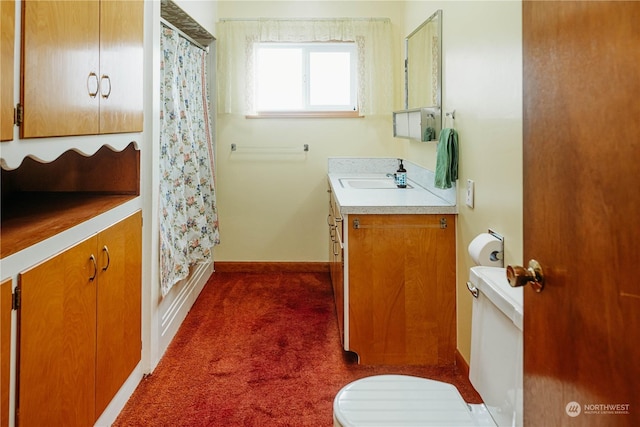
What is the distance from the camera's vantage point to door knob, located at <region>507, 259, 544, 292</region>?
99 centimetres

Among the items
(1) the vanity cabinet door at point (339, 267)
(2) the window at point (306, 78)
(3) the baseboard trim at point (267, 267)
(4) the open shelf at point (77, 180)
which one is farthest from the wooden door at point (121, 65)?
(3) the baseboard trim at point (267, 267)

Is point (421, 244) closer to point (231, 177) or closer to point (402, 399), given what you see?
point (402, 399)

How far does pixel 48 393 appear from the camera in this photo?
147 centimetres

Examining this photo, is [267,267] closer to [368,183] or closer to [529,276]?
[368,183]

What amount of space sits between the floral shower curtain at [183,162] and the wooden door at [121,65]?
0.53m

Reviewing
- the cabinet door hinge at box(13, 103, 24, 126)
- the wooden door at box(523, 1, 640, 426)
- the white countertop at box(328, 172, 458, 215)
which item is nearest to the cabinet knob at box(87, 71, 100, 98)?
the cabinet door hinge at box(13, 103, 24, 126)

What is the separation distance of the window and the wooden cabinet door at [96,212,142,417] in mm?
2266

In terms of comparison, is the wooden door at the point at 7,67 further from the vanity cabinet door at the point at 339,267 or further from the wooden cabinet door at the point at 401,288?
the vanity cabinet door at the point at 339,267

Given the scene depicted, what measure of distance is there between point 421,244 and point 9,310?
71.3 inches

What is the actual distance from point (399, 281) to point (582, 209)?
1743 millimetres

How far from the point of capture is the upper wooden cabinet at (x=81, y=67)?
1316 millimetres

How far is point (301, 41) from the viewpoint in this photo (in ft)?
13.6

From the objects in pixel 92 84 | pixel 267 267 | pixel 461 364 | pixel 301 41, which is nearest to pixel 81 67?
pixel 92 84

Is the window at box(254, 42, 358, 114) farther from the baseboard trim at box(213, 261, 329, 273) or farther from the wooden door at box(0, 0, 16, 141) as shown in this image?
the wooden door at box(0, 0, 16, 141)
